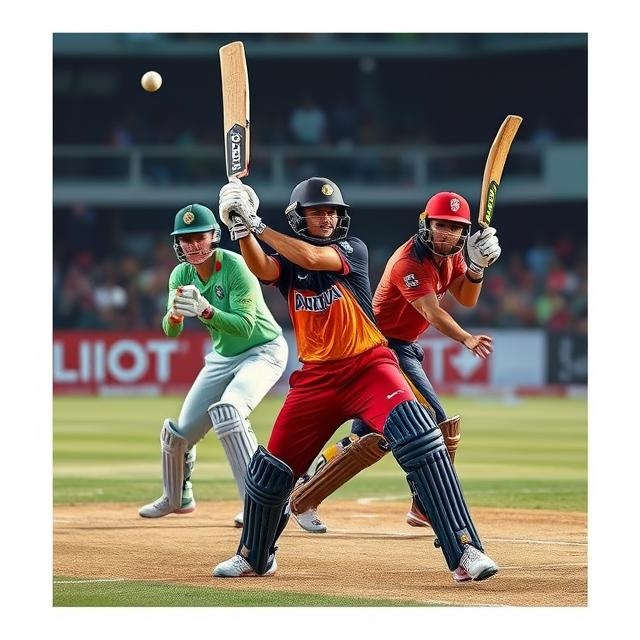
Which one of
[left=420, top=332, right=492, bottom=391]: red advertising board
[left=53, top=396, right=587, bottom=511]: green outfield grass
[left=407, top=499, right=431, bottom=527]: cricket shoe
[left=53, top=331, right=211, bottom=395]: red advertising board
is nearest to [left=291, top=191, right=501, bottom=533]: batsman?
[left=407, top=499, right=431, bottom=527]: cricket shoe

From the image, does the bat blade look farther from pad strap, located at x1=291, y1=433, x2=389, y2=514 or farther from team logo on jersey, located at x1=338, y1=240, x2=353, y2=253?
pad strap, located at x1=291, y1=433, x2=389, y2=514

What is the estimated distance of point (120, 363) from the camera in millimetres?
23266

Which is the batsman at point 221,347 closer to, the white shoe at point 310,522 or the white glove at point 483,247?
the white shoe at point 310,522

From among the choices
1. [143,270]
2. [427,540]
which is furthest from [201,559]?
[143,270]

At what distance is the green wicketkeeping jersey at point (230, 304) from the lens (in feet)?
→ 26.4

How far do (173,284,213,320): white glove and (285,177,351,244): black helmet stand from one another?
986 mm

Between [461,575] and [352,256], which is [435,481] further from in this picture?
[352,256]

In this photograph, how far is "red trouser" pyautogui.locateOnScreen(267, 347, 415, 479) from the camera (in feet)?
21.7

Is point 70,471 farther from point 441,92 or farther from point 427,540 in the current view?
point 441,92

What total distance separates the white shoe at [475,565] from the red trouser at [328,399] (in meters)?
0.80

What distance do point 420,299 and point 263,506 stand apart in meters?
1.67

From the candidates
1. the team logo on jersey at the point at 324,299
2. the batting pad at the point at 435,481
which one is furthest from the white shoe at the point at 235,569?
the team logo on jersey at the point at 324,299

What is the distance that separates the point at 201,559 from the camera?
7500mm

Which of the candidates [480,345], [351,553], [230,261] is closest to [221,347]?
[230,261]
